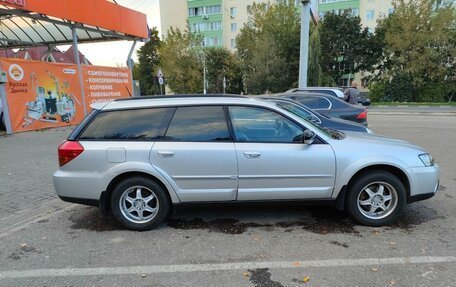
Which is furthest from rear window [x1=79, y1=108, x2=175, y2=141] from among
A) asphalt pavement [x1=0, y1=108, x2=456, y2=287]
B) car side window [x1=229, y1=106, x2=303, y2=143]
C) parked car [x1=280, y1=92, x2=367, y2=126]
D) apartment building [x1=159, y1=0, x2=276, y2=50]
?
apartment building [x1=159, y1=0, x2=276, y2=50]

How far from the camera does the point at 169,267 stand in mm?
Answer: 3451

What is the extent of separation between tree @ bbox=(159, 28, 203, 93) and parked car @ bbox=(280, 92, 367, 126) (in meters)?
38.0

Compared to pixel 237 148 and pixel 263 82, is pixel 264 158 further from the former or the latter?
pixel 263 82

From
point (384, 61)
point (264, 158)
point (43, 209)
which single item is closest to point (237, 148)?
point (264, 158)

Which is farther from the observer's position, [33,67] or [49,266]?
[33,67]

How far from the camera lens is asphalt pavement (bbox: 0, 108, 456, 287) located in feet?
10.6

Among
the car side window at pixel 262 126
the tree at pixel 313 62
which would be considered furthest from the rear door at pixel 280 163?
the tree at pixel 313 62

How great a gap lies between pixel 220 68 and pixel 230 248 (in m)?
46.3

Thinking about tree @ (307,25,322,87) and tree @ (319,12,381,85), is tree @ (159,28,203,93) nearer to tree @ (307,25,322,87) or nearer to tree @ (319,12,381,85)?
tree @ (319,12,381,85)

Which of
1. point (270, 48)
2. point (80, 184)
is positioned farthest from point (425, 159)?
point (270, 48)

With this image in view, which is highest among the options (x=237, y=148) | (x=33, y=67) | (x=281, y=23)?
(x=281, y=23)

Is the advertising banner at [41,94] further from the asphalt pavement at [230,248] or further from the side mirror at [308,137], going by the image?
the side mirror at [308,137]

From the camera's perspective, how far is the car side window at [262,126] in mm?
4234

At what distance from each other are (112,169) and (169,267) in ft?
4.58
